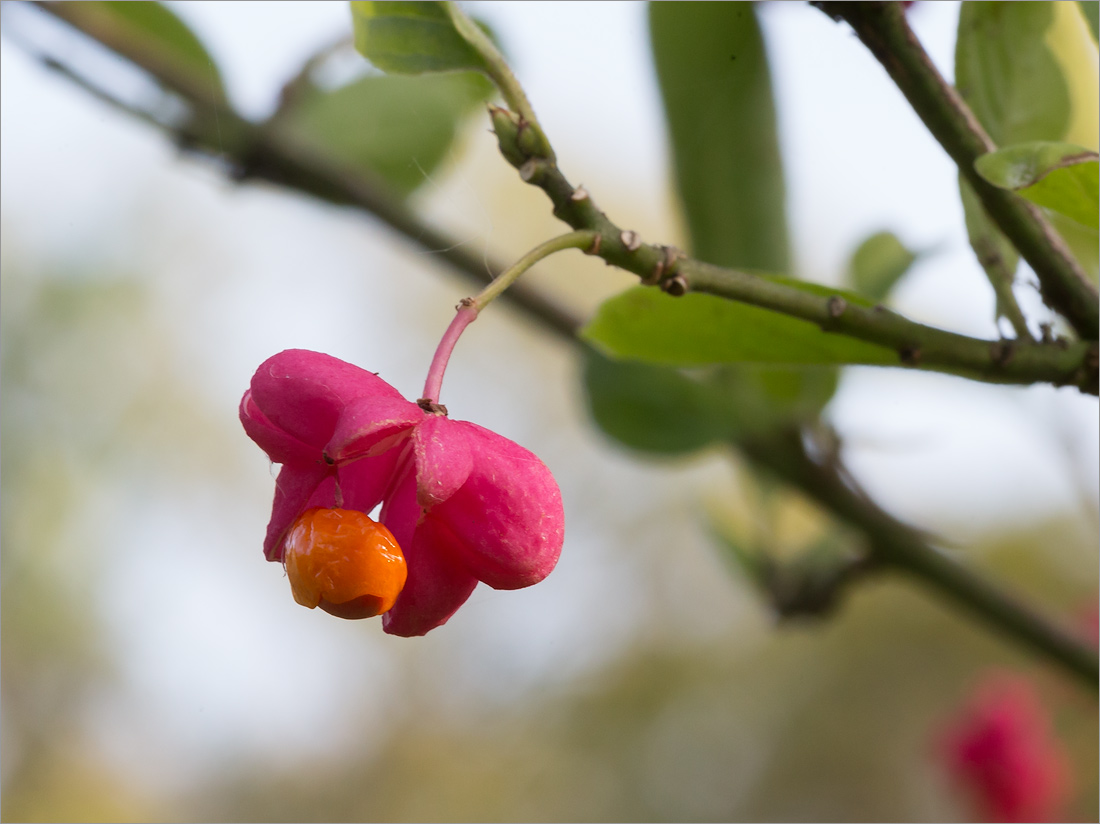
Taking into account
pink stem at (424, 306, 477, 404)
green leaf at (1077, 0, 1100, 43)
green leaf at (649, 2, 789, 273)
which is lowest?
pink stem at (424, 306, 477, 404)

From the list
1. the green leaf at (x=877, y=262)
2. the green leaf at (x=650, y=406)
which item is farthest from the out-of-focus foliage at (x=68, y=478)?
the green leaf at (x=877, y=262)

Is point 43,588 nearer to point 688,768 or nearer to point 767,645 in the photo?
point 688,768

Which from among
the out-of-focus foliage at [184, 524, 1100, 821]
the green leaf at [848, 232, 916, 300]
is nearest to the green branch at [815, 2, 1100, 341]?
the green leaf at [848, 232, 916, 300]

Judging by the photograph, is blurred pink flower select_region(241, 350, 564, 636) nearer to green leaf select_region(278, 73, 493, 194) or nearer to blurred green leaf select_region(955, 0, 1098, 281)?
blurred green leaf select_region(955, 0, 1098, 281)

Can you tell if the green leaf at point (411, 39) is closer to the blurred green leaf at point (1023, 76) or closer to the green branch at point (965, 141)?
the green branch at point (965, 141)

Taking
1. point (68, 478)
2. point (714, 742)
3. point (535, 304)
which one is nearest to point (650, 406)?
point (535, 304)

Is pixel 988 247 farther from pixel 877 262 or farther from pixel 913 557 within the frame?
pixel 913 557
